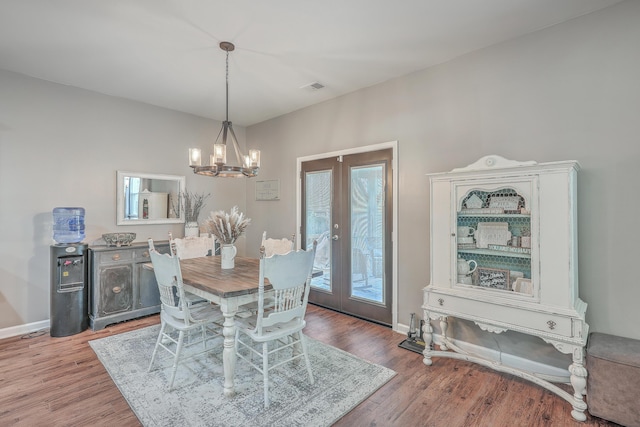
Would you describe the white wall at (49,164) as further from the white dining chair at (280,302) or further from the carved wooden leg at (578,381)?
the carved wooden leg at (578,381)

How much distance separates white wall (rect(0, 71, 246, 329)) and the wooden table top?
1.73 metres

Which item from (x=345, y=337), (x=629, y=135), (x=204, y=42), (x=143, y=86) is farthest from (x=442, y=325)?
(x=143, y=86)

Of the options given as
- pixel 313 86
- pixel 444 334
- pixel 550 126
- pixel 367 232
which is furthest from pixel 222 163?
pixel 550 126

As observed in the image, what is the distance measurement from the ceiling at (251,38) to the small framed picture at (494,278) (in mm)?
2020

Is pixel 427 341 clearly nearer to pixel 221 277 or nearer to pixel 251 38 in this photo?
pixel 221 277

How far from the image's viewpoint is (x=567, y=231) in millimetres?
2090

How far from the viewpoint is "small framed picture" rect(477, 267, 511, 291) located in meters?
2.46

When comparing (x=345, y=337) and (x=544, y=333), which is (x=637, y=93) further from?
(x=345, y=337)

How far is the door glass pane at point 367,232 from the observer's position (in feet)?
11.8

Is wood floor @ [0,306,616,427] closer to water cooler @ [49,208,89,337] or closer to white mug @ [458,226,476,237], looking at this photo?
water cooler @ [49,208,89,337]

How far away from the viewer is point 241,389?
7.41ft

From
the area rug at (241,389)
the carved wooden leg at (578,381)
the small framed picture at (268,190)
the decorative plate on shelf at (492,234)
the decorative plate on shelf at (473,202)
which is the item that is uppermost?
the small framed picture at (268,190)

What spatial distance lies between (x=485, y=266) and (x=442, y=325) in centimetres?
72

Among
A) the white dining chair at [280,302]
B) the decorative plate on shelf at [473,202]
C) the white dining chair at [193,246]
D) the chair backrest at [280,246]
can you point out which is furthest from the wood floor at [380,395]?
the decorative plate on shelf at [473,202]
